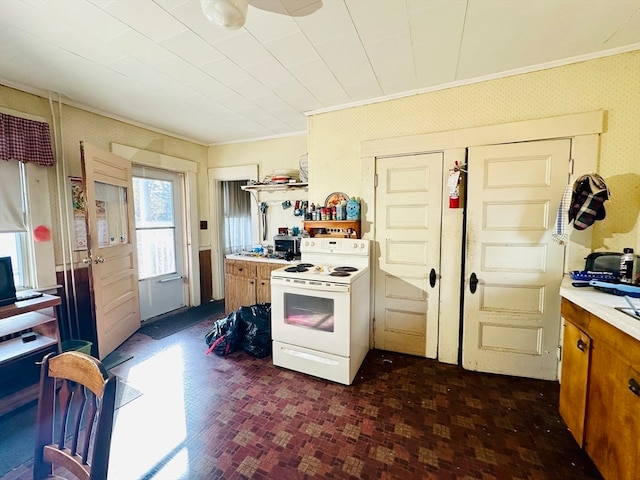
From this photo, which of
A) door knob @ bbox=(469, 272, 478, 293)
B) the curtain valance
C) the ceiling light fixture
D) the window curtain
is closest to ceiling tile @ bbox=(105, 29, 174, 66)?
the ceiling light fixture

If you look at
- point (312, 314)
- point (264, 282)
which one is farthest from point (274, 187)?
point (312, 314)

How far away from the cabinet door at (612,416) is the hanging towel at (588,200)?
0.95 meters

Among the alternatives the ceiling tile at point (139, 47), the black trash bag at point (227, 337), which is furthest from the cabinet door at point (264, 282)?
the ceiling tile at point (139, 47)

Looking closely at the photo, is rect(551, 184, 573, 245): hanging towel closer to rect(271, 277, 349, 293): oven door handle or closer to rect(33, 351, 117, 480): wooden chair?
rect(271, 277, 349, 293): oven door handle

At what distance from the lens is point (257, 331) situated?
8.90ft

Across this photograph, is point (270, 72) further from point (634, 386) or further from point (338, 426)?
point (634, 386)

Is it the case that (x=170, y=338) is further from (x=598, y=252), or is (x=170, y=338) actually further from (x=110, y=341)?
(x=598, y=252)

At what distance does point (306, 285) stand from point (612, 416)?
184 centimetres

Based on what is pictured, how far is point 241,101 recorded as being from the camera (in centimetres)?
271

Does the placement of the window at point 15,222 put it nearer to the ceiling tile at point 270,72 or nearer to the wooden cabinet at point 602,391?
the ceiling tile at point 270,72

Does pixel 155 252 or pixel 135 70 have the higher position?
pixel 135 70

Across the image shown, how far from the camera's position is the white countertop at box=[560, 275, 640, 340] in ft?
3.70

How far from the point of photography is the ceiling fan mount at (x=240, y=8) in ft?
4.00

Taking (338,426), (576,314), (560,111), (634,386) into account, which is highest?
(560,111)
